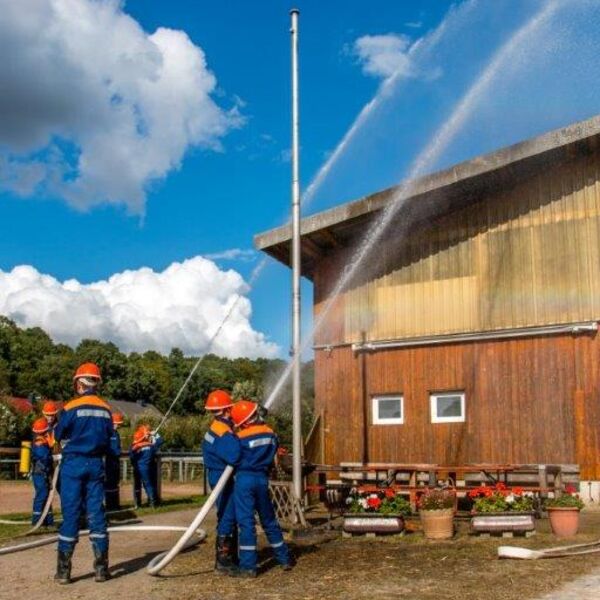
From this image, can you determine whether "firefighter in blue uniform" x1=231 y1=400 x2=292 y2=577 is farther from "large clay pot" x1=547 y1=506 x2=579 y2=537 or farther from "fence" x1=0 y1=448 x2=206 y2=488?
"fence" x1=0 y1=448 x2=206 y2=488

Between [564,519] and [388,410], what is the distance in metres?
6.96

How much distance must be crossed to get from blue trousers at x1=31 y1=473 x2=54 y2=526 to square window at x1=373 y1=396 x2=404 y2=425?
725cm

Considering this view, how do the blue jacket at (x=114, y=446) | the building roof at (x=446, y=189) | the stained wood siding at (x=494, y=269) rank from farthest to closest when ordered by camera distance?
the stained wood siding at (x=494, y=269), the building roof at (x=446, y=189), the blue jacket at (x=114, y=446)

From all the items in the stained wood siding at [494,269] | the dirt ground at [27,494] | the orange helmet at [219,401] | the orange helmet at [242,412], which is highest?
the stained wood siding at [494,269]

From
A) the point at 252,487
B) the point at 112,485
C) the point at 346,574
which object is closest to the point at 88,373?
the point at 252,487

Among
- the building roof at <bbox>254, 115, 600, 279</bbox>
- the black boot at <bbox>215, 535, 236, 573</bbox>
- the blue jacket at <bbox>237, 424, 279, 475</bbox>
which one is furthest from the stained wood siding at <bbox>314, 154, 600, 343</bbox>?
the black boot at <bbox>215, 535, 236, 573</bbox>

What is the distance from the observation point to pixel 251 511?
911 centimetres

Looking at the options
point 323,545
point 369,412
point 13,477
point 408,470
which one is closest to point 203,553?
point 323,545

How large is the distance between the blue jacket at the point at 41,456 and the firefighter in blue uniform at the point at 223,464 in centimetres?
653

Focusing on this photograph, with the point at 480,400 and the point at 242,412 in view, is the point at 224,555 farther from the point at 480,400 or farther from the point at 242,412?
the point at 480,400

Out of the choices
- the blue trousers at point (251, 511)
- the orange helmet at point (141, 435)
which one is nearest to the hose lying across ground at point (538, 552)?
the blue trousers at point (251, 511)

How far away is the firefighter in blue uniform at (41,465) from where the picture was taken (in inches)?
585

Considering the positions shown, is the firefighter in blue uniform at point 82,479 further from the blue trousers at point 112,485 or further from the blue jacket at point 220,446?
the blue trousers at point 112,485

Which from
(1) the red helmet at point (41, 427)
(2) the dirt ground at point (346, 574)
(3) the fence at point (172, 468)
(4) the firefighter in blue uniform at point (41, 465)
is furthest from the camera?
(3) the fence at point (172, 468)
